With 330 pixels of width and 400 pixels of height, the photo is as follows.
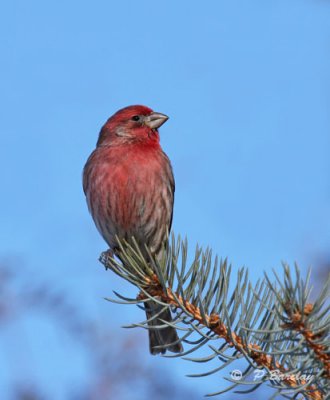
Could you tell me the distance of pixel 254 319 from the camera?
2275mm

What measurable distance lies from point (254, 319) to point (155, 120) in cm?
373

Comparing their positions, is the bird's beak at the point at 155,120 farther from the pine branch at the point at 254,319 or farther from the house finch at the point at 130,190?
the pine branch at the point at 254,319

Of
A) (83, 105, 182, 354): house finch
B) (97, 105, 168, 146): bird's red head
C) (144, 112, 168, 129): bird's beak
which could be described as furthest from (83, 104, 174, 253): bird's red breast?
(144, 112, 168, 129): bird's beak

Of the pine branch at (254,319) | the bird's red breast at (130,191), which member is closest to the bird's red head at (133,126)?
the bird's red breast at (130,191)

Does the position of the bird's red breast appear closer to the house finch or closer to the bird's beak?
the house finch

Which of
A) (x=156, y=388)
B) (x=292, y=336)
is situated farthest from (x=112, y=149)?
(x=292, y=336)

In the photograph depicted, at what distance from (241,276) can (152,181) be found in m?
3.01

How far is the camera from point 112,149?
18.0 ft

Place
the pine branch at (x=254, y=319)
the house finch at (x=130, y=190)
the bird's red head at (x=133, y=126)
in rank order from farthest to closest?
the bird's red head at (x=133, y=126)
the house finch at (x=130, y=190)
the pine branch at (x=254, y=319)

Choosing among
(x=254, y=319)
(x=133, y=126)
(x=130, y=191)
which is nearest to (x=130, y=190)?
(x=130, y=191)

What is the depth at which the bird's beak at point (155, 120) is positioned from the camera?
575 centimetres

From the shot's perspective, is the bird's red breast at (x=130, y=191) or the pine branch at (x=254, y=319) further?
the bird's red breast at (x=130, y=191)

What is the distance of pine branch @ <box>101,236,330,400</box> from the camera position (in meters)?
1.89

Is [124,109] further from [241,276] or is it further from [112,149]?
[241,276]
